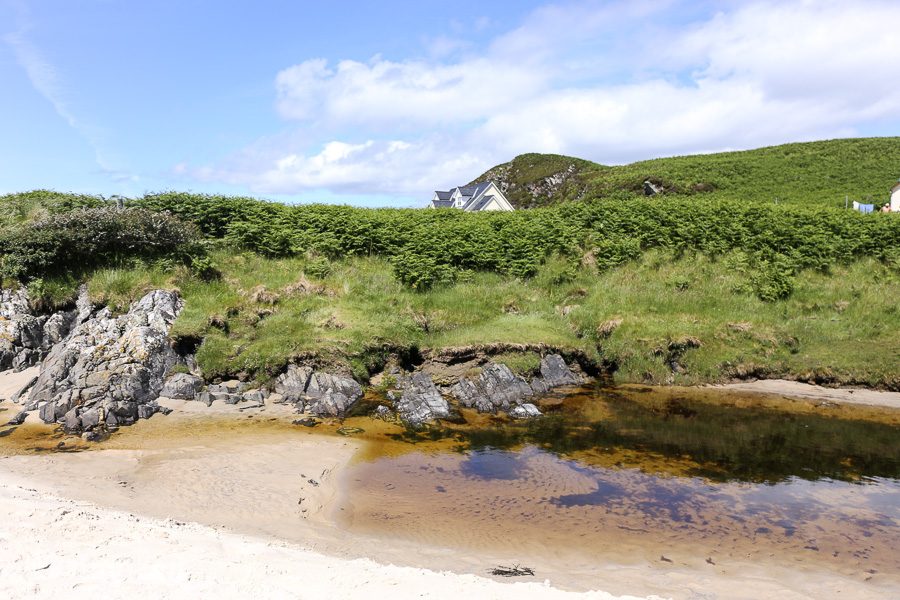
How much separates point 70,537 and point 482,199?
223 feet

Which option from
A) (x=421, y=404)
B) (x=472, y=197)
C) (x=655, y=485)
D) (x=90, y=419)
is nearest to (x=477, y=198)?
(x=472, y=197)

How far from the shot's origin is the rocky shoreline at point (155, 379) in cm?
2002

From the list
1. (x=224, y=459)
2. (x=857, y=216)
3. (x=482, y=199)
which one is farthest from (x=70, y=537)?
(x=482, y=199)

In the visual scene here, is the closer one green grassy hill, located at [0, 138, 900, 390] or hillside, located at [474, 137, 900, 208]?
green grassy hill, located at [0, 138, 900, 390]

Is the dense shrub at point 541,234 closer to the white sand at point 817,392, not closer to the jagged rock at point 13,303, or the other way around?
the white sand at point 817,392

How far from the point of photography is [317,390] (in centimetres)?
2258

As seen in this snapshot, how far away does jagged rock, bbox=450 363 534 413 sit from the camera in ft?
73.4

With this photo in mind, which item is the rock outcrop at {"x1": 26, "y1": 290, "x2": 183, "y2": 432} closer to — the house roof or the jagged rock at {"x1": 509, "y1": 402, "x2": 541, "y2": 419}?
the jagged rock at {"x1": 509, "y1": 402, "x2": 541, "y2": 419}

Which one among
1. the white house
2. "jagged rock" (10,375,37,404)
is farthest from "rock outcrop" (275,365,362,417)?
the white house

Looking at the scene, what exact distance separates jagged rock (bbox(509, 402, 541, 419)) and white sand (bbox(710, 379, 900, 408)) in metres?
9.21

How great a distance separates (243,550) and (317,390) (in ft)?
39.4

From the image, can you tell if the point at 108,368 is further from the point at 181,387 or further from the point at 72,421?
the point at 72,421

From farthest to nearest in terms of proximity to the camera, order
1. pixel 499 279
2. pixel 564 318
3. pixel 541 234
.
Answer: pixel 541 234 → pixel 499 279 → pixel 564 318

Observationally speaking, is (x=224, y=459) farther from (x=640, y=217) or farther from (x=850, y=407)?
(x=640, y=217)
